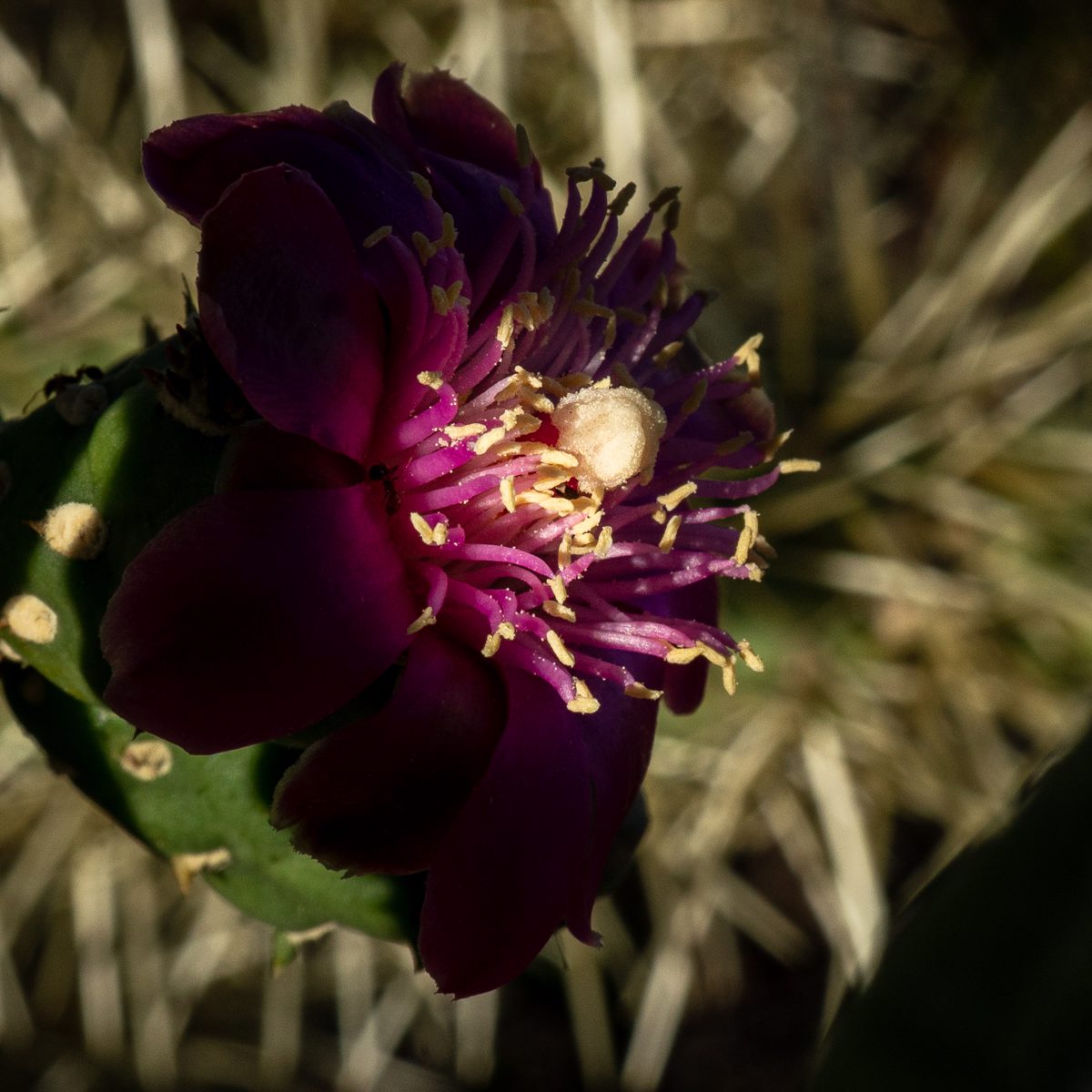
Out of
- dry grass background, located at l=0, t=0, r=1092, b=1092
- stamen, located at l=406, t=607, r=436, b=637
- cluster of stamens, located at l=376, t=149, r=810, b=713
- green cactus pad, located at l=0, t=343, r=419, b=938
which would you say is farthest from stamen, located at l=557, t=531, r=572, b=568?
dry grass background, located at l=0, t=0, r=1092, b=1092

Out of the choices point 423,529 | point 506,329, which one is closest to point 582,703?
point 423,529

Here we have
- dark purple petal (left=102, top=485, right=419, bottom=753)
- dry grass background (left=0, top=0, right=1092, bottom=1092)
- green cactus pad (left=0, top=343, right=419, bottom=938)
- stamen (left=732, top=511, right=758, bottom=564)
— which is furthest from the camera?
dry grass background (left=0, top=0, right=1092, bottom=1092)

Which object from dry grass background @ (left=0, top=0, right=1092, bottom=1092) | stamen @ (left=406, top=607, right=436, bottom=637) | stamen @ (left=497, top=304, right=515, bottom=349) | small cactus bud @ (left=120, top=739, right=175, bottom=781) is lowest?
dry grass background @ (left=0, top=0, right=1092, bottom=1092)

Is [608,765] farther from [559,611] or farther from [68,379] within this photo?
[68,379]

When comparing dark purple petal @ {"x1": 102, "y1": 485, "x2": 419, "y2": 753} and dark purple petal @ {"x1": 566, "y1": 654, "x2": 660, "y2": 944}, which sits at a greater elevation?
dark purple petal @ {"x1": 102, "y1": 485, "x2": 419, "y2": 753}

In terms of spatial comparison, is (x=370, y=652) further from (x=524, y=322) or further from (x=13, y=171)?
(x=13, y=171)

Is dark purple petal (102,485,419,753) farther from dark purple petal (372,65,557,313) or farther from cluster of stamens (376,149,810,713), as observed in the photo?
dark purple petal (372,65,557,313)
